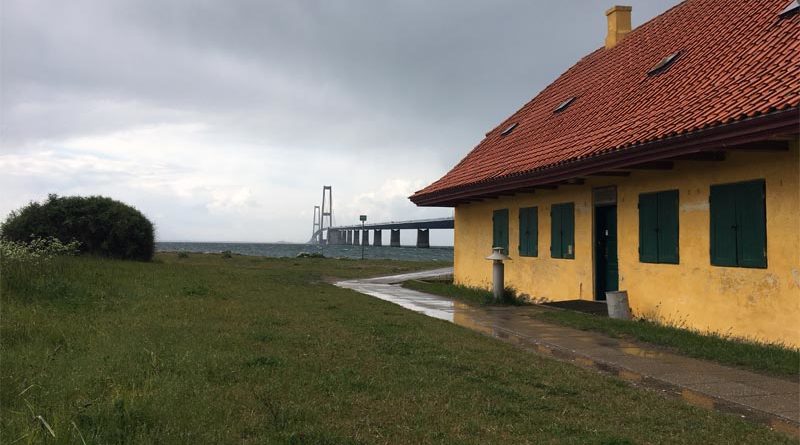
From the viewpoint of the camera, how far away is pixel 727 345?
8062 mm

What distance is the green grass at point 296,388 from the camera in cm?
426

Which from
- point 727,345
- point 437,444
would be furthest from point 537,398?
point 727,345

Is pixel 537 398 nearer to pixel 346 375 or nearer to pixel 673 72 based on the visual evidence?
pixel 346 375

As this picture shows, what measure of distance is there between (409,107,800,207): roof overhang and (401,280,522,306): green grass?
2.59 metres

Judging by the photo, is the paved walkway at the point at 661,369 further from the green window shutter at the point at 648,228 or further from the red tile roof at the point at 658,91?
the red tile roof at the point at 658,91

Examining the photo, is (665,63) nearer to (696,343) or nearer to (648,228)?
(648,228)

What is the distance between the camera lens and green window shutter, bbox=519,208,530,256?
15.3 meters

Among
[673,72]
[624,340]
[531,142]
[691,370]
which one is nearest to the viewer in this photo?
[691,370]

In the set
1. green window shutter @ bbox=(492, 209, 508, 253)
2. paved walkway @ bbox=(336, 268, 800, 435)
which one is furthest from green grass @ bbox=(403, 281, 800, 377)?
green window shutter @ bbox=(492, 209, 508, 253)

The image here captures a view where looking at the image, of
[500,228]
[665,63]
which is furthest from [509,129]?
[665,63]

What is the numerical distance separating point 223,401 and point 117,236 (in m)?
20.7

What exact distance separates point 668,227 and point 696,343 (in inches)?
105

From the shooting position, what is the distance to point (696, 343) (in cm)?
831

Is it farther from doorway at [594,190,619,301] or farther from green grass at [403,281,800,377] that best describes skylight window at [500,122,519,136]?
green grass at [403,281,800,377]
